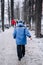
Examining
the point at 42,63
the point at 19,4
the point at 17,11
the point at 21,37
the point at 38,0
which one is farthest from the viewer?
the point at 17,11

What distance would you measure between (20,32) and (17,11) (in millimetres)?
85920

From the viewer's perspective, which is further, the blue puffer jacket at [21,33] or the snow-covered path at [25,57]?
the blue puffer jacket at [21,33]

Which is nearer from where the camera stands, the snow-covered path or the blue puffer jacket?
the snow-covered path

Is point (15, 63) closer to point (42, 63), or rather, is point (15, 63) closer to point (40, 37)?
point (42, 63)

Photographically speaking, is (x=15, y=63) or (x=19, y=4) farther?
(x=19, y=4)

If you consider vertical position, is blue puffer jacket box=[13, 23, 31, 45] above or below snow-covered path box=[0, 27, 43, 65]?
above

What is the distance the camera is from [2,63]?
9.08 meters

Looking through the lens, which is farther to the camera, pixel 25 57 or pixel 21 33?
pixel 25 57

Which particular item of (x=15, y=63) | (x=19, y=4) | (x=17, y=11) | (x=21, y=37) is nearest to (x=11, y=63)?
(x=15, y=63)

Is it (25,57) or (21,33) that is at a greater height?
(21,33)

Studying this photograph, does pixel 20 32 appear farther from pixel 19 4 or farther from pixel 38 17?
pixel 19 4

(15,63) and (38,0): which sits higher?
(38,0)

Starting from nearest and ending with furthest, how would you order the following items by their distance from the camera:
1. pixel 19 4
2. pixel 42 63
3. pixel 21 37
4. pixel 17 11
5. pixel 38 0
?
1. pixel 42 63
2. pixel 21 37
3. pixel 38 0
4. pixel 19 4
5. pixel 17 11

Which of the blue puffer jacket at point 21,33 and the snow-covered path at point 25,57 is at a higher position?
the blue puffer jacket at point 21,33
